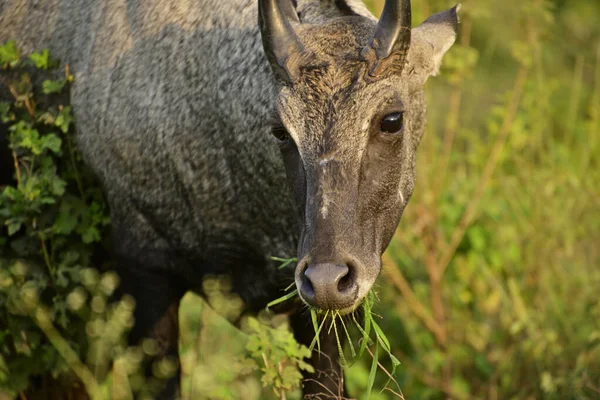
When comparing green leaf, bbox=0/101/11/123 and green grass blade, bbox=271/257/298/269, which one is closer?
green grass blade, bbox=271/257/298/269

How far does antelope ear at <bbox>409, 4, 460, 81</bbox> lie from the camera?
4.57 metres

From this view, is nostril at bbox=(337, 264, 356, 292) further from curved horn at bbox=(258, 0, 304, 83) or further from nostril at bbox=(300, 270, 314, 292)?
curved horn at bbox=(258, 0, 304, 83)

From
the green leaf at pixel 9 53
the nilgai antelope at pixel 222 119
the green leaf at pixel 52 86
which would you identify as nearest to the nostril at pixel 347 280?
the nilgai antelope at pixel 222 119

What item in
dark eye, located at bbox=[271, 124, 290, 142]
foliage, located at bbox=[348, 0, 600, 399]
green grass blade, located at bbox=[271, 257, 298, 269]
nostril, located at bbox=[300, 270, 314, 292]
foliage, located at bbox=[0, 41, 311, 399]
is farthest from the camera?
foliage, located at bbox=[348, 0, 600, 399]

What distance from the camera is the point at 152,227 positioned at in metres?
5.02

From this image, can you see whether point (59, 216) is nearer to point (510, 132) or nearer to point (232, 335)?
point (232, 335)

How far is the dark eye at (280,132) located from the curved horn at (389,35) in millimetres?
433

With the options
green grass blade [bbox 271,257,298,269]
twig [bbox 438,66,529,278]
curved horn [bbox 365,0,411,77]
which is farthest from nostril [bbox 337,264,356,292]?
twig [bbox 438,66,529,278]

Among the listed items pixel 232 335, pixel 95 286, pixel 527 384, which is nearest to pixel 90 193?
pixel 95 286

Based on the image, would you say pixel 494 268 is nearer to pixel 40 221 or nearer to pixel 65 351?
pixel 65 351

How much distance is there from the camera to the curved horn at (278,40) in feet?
13.4

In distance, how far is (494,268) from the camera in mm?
7219

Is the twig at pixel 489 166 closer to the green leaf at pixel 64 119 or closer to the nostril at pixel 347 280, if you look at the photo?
the green leaf at pixel 64 119

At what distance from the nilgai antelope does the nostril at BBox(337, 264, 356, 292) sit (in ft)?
1.07
